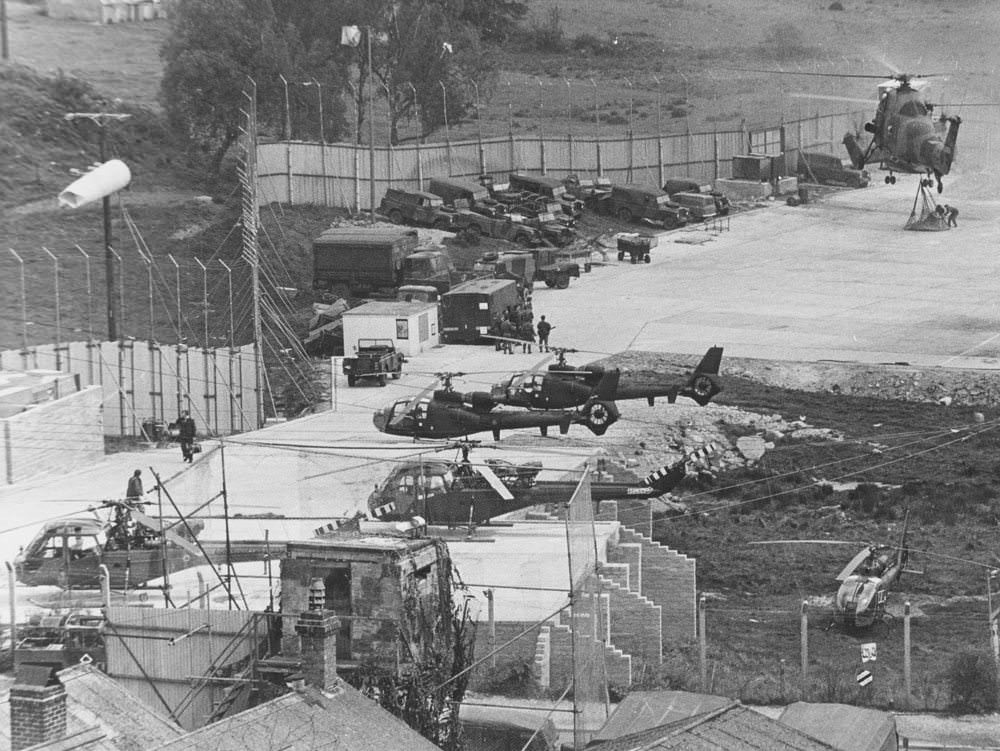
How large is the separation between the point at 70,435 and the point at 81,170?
1216 inches

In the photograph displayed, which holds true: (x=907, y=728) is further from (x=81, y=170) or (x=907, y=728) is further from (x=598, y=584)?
(x=81, y=170)

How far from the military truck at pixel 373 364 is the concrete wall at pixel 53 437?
29.8 feet

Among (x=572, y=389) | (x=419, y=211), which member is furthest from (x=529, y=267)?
(x=572, y=389)

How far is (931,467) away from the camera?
45750 mm

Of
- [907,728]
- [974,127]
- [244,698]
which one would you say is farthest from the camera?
[974,127]

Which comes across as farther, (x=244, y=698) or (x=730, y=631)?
(x=730, y=631)

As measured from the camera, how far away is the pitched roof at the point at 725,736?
21.7m

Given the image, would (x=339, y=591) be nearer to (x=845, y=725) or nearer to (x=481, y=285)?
(x=845, y=725)

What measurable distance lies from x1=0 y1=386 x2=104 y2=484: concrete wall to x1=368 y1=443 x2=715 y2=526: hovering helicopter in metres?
7.54

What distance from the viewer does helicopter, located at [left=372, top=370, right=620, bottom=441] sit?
129 feet

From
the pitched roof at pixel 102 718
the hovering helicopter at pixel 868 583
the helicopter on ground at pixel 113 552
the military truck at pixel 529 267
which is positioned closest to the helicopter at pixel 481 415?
the hovering helicopter at pixel 868 583

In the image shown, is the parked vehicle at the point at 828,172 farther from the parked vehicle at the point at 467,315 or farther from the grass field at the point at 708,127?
the parked vehicle at the point at 467,315

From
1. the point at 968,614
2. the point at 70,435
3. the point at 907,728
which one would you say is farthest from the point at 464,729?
the point at 70,435

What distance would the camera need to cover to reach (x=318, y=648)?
2234cm
